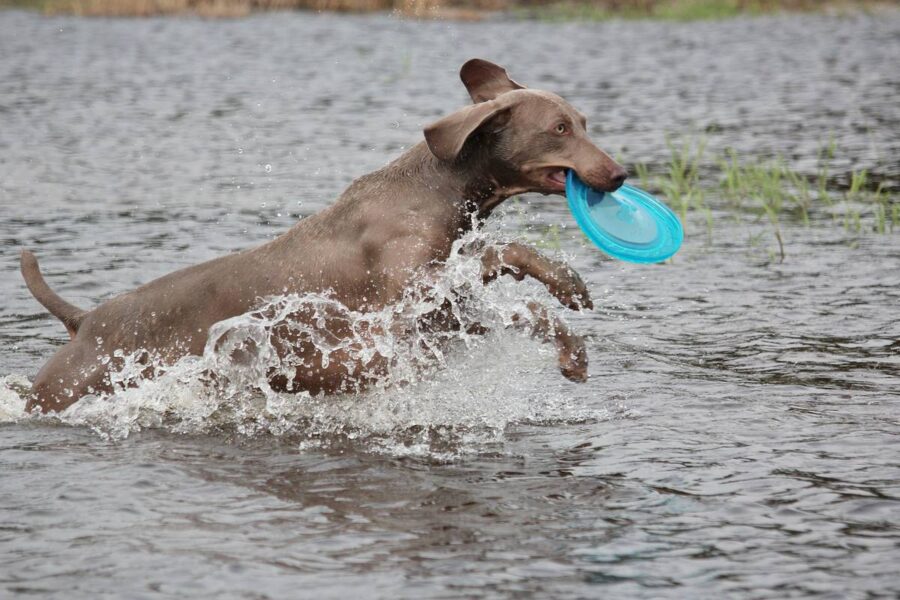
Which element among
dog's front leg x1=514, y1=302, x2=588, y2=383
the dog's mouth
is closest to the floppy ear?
the dog's mouth

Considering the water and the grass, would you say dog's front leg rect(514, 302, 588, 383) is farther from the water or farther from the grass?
the grass

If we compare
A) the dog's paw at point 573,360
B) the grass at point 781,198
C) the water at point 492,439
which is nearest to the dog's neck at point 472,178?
the water at point 492,439

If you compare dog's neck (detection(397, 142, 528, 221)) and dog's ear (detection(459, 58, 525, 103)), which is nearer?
dog's neck (detection(397, 142, 528, 221))

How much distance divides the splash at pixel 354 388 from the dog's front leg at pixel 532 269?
0.32 ft

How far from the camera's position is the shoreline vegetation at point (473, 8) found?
37562 mm

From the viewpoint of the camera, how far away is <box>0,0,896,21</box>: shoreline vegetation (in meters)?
37.6

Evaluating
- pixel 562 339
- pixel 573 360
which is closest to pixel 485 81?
pixel 562 339

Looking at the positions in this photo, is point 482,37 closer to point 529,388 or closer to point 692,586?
point 529,388

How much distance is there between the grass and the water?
29 cm

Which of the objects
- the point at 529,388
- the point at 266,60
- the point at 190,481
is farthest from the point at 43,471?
the point at 266,60

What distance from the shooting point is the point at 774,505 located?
6.48 metres

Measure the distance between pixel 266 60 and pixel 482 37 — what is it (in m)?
6.67

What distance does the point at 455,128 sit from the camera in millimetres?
7285

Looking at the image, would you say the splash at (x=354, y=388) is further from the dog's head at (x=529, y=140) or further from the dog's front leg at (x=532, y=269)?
the dog's head at (x=529, y=140)
